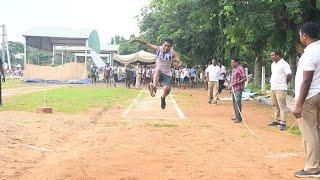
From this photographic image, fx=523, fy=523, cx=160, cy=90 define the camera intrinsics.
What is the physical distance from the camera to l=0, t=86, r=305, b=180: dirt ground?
23.8ft

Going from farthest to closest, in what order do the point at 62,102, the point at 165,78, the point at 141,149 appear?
the point at 62,102 → the point at 165,78 → the point at 141,149

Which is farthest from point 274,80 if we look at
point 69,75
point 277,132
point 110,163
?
point 69,75

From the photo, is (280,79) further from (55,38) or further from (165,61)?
(55,38)

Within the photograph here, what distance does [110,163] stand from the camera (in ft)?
25.8

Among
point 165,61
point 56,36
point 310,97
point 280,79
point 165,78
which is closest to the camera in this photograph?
point 310,97

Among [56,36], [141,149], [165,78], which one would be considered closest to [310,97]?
[141,149]

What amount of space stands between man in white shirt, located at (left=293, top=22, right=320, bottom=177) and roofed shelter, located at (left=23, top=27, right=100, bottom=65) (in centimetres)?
4560

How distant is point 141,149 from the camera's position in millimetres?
9273

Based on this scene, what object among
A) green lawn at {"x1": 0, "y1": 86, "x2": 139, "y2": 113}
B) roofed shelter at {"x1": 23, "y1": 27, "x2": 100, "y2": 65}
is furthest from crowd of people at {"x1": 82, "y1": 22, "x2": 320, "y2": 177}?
roofed shelter at {"x1": 23, "y1": 27, "x2": 100, "y2": 65}

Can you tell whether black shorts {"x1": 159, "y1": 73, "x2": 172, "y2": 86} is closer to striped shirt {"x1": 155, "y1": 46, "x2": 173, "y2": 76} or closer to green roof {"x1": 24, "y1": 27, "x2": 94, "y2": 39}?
striped shirt {"x1": 155, "y1": 46, "x2": 173, "y2": 76}

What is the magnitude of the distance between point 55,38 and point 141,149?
45480 millimetres

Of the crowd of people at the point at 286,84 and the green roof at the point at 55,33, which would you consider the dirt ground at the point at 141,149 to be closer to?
the crowd of people at the point at 286,84

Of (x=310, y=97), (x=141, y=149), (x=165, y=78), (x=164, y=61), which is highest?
(x=164, y=61)

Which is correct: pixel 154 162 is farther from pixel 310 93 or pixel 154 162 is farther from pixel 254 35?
pixel 254 35
